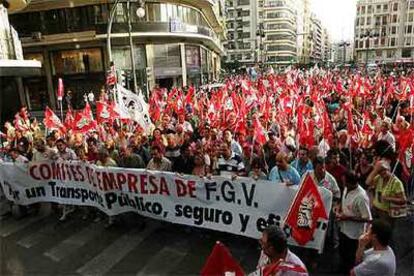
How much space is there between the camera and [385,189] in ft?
17.3

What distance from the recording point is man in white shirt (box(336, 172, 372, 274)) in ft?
16.1

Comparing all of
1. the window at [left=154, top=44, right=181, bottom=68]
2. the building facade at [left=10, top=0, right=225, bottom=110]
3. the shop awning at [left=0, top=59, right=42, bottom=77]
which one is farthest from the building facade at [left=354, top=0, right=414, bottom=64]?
the shop awning at [left=0, top=59, right=42, bottom=77]

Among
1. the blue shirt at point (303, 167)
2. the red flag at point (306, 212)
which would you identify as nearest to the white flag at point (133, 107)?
the blue shirt at point (303, 167)

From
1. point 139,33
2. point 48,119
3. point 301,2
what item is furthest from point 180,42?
point 301,2

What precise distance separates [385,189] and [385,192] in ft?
0.13

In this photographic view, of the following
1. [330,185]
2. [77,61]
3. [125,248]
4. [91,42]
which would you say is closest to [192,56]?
[91,42]

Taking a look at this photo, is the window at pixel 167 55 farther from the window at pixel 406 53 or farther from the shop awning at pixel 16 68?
the window at pixel 406 53

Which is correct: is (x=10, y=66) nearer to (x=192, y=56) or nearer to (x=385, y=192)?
(x=385, y=192)

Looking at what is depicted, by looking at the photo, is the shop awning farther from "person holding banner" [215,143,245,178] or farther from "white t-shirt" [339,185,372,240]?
"white t-shirt" [339,185,372,240]

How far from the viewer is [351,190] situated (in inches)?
196

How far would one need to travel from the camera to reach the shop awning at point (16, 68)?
658 inches

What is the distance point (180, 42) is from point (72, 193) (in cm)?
3246

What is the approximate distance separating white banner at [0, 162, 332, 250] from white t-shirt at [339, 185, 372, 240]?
306 mm

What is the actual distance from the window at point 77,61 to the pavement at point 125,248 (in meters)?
28.8
